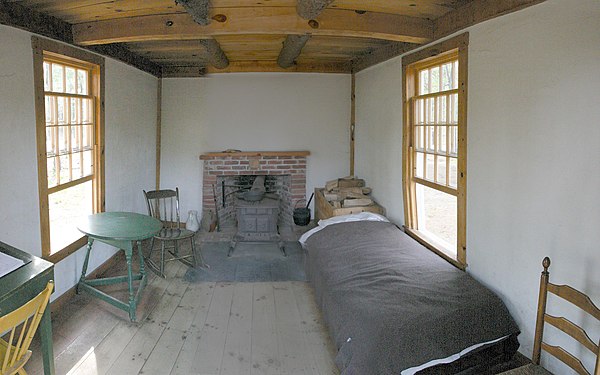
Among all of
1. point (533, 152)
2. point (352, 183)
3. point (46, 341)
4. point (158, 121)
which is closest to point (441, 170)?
point (533, 152)

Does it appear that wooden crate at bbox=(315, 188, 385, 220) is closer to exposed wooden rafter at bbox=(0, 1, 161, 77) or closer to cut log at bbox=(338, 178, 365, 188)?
cut log at bbox=(338, 178, 365, 188)

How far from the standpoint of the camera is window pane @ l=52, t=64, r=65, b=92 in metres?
3.88

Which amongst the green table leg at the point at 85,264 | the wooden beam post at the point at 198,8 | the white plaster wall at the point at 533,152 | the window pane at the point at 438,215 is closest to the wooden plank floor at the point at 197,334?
the green table leg at the point at 85,264

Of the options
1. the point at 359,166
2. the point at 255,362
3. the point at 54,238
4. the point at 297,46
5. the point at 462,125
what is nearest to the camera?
the point at 255,362

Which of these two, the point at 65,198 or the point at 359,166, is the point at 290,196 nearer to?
the point at 359,166

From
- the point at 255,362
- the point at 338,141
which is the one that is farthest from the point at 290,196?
the point at 255,362

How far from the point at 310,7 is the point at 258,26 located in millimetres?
569

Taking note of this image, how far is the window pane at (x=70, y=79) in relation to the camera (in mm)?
4105

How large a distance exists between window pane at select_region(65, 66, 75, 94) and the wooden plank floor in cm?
183

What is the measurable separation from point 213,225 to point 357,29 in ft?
12.6

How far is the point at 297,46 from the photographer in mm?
4621

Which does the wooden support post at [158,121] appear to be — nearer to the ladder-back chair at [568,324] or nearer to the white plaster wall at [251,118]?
the white plaster wall at [251,118]

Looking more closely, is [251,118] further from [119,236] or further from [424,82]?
[119,236]

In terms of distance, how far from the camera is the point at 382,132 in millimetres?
5336
